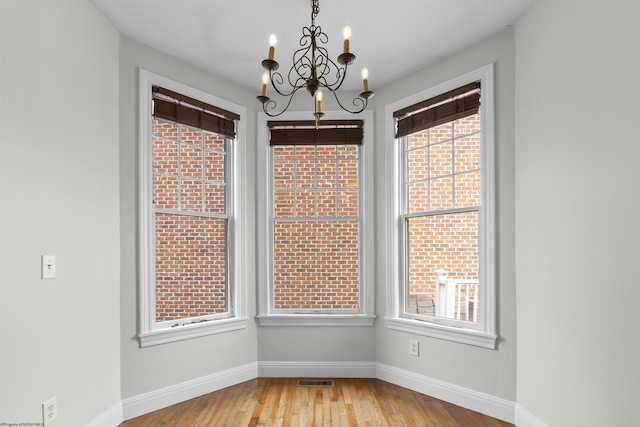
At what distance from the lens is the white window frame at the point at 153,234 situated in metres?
3.12

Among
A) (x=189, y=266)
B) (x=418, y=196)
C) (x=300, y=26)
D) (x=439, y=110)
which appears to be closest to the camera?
(x=300, y=26)

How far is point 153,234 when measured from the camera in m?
3.21

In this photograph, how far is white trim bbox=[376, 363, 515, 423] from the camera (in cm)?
294

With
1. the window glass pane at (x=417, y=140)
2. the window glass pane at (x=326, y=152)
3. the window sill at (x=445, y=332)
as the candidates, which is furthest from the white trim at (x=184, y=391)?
the window glass pane at (x=417, y=140)

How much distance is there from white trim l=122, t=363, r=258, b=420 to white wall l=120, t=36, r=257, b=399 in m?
0.04

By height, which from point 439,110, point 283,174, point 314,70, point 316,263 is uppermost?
point 439,110

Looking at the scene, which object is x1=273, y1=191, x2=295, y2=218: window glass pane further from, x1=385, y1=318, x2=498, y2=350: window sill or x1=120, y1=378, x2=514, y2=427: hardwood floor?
x1=120, y1=378, x2=514, y2=427: hardwood floor
